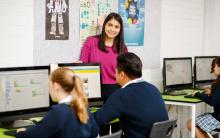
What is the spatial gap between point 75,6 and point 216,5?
277 cm

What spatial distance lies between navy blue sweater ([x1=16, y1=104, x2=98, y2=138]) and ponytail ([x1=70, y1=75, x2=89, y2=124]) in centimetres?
3

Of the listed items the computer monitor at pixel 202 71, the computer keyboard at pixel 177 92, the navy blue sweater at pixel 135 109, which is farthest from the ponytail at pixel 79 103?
the computer monitor at pixel 202 71

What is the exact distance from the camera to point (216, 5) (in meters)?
5.99

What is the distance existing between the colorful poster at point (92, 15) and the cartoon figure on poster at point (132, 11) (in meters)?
0.32

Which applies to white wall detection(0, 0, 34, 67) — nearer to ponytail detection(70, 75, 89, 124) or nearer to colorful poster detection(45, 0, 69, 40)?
colorful poster detection(45, 0, 69, 40)

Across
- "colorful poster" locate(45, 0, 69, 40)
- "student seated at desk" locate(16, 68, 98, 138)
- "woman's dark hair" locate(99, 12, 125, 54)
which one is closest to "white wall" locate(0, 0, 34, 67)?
"colorful poster" locate(45, 0, 69, 40)

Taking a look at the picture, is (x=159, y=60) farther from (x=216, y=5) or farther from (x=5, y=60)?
(x=5, y=60)

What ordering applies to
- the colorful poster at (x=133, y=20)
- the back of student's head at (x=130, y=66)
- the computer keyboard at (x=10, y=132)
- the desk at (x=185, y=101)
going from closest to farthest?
the computer keyboard at (x=10, y=132), the back of student's head at (x=130, y=66), the desk at (x=185, y=101), the colorful poster at (x=133, y=20)

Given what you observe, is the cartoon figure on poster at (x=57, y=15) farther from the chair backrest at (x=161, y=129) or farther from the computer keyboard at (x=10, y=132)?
the chair backrest at (x=161, y=129)

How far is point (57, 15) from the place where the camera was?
12.6 feet

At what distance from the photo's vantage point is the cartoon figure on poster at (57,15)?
377cm

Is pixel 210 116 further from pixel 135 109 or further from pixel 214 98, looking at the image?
Answer: pixel 135 109

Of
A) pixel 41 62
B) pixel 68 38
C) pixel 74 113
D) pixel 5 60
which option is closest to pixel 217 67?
pixel 68 38

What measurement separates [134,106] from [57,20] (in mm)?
1468
